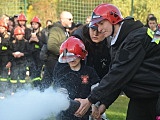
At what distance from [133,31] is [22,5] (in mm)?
12434

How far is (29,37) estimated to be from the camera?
13422 mm

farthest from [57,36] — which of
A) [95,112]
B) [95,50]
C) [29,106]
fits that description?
[29,106]

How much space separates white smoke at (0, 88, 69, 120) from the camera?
13.6 feet

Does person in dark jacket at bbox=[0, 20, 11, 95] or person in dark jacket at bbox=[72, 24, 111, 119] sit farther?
person in dark jacket at bbox=[0, 20, 11, 95]

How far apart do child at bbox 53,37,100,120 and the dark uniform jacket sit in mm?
851

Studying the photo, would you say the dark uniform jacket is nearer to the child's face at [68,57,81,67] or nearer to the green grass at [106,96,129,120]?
the child's face at [68,57,81,67]

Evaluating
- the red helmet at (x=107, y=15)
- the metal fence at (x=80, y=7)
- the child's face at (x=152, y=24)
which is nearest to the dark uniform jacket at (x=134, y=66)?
the red helmet at (x=107, y=15)

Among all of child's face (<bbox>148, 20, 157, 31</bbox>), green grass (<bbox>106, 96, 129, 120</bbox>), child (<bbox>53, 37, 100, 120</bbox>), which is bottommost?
green grass (<bbox>106, 96, 129, 120</bbox>)

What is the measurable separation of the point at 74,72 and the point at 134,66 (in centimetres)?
138

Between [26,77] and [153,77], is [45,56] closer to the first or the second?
[26,77]

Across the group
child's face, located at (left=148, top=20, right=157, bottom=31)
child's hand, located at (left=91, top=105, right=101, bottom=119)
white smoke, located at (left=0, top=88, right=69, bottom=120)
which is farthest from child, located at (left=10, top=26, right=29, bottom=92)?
white smoke, located at (left=0, top=88, right=69, bottom=120)

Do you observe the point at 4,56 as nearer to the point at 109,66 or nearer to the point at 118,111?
the point at 118,111

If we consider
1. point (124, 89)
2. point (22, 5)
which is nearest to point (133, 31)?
point (124, 89)

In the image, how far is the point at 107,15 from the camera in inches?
208
